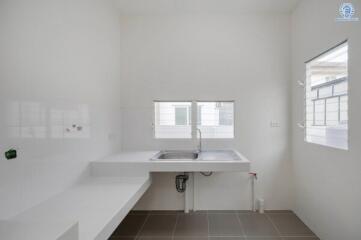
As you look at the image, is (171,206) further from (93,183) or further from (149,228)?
(93,183)

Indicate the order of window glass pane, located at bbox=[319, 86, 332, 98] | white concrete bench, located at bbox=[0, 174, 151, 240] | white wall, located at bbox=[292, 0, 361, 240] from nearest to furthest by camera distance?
white concrete bench, located at bbox=[0, 174, 151, 240] < white wall, located at bbox=[292, 0, 361, 240] < window glass pane, located at bbox=[319, 86, 332, 98]

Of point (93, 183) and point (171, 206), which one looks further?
point (171, 206)

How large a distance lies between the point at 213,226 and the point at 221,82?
2042mm

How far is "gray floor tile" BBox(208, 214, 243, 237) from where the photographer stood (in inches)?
94.8

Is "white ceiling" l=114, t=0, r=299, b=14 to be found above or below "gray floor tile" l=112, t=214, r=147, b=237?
above

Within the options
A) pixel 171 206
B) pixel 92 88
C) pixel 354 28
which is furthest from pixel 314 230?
pixel 92 88

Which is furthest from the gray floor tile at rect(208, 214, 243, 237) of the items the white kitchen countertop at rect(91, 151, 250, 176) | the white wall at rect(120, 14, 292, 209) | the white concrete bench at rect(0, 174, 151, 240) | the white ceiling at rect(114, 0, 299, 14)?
the white ceiling at rect(114, 0, 299, 14)

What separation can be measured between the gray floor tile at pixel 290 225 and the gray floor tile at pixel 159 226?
1.39m

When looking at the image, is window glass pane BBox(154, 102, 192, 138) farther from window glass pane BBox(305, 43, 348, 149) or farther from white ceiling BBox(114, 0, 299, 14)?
window glass pane BBox(305, 43, 348, 149)

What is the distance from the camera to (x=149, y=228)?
2.56 m

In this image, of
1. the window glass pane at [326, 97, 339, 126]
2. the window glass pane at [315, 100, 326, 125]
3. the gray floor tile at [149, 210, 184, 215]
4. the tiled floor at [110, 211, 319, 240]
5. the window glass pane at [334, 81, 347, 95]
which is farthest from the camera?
the gray floor tile at [149, 210, 184, 215]

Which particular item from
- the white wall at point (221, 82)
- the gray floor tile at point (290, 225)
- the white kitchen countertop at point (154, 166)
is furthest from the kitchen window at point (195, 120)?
the gray floor tile at point (290, 225)

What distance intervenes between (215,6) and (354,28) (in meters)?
1.74

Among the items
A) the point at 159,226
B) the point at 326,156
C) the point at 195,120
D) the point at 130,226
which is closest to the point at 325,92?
the point at 326,156
